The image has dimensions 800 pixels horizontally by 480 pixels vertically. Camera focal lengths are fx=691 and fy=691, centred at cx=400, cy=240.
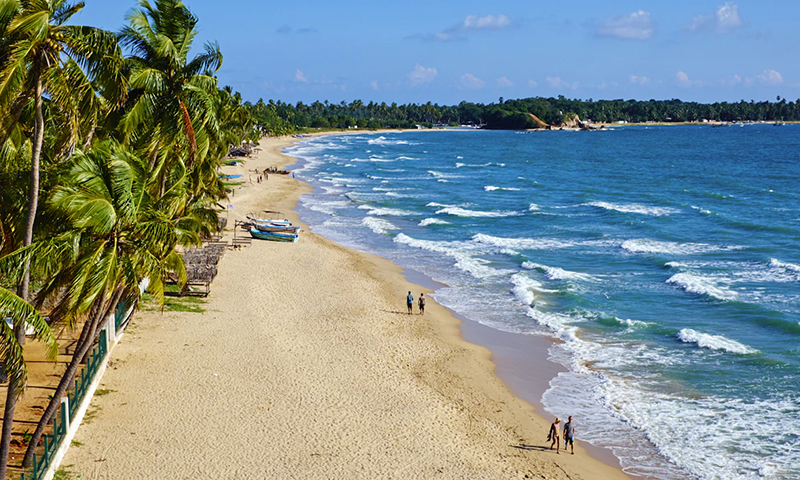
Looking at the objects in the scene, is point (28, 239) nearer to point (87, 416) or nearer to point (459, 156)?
point (87, 416)

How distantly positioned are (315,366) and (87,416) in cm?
740

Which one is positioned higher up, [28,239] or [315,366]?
[28,239]

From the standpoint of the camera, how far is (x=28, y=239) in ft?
42.0

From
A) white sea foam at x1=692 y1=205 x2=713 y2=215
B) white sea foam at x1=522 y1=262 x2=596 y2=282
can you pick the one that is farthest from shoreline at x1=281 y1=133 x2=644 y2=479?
white sea foam at x1=692 y1=205 x2=713 y2=215

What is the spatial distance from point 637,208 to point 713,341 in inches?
1390

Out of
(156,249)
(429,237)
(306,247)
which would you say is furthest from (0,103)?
(429,237)

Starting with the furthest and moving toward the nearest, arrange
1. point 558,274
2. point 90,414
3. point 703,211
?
point 703,211, point 558,274, point 90,414

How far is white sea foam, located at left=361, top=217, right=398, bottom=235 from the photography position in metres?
50.1

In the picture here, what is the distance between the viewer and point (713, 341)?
2692 cm

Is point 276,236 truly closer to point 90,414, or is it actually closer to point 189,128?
point 90,414

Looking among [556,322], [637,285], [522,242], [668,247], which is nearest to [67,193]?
[556,322]

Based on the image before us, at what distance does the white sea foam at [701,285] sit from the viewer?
33.0m

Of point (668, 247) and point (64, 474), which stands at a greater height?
point (668, 247)

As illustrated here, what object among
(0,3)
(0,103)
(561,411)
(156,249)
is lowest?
(561,411)
